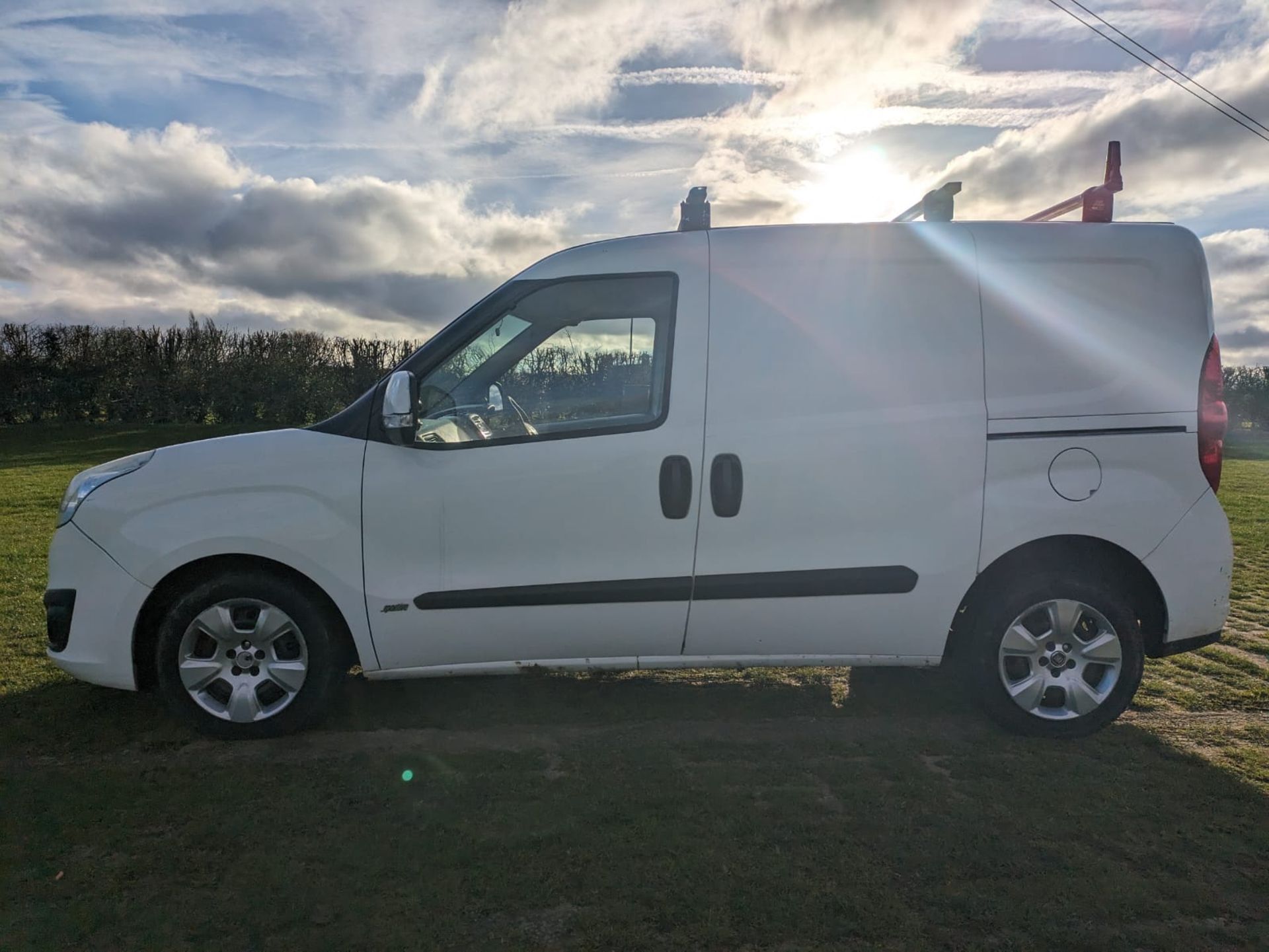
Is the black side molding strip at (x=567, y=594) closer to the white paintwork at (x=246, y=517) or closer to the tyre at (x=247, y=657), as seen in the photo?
the white paintwork at (x=246, y=517)

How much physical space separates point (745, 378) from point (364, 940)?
8.14ft

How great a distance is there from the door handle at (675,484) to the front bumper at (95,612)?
7.37 ft

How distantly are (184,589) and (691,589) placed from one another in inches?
86.8

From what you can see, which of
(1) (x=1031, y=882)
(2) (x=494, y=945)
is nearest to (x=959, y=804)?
(1) (x=1031, y=882)

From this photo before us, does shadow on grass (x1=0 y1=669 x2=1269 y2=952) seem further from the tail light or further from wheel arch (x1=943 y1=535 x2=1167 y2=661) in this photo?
the tail light

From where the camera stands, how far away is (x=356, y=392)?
21.1 m

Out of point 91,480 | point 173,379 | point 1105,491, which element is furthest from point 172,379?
point 1105,491

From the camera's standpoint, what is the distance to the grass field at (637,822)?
2.48m

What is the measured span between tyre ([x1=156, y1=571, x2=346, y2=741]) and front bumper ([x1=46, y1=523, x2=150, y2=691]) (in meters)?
0.16

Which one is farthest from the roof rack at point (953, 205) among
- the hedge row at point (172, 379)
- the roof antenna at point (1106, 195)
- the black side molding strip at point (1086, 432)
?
the hedge row at point (172, 379)

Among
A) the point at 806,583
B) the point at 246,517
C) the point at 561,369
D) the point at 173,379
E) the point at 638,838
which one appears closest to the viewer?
the point at 638,838

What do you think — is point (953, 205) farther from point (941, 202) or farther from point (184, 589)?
point (184, 589)

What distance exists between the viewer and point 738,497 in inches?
144

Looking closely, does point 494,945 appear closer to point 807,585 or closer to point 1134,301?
point 807,585
